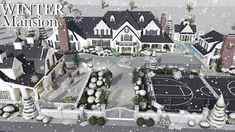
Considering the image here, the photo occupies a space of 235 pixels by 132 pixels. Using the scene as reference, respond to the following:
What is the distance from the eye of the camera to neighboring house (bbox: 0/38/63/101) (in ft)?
108

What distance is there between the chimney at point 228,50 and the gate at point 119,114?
22273mm

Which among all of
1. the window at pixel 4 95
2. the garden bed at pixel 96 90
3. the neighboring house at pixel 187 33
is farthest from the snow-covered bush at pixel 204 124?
the neighboring house at pixel 187 33

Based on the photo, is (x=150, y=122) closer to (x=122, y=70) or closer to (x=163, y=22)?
(x=122, y=70)

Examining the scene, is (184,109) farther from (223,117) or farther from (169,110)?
(223,117)

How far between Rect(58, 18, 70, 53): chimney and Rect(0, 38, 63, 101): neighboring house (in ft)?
37.7

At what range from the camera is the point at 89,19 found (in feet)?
178

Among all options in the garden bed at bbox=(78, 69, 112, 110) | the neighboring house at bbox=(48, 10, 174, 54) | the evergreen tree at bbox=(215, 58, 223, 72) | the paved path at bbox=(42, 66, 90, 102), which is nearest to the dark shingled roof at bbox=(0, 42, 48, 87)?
the paved path at bbox=(42, 66, 90, 102)

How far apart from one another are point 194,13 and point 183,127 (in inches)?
2300

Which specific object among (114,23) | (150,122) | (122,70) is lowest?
(150,122)

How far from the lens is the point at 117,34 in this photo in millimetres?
50031

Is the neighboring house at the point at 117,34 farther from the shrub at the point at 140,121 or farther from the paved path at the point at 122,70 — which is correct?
the shrub at the point at 140,121

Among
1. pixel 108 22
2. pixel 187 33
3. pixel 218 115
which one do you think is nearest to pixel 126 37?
pixel 108 22

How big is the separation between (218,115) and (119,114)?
12.0m

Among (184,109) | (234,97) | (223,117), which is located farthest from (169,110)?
(234,97)
